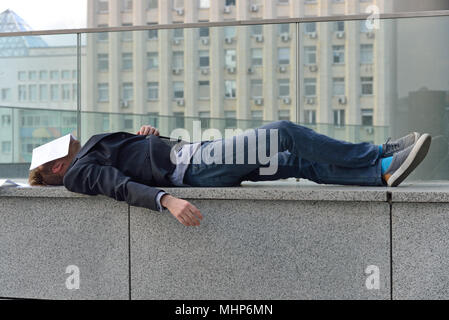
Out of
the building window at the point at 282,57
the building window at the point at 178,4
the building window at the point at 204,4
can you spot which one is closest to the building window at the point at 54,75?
the building window at the point at 282,57

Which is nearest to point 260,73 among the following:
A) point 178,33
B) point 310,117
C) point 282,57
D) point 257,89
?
point 257,89

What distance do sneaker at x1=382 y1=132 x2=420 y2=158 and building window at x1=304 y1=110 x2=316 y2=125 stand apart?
215 centimetres

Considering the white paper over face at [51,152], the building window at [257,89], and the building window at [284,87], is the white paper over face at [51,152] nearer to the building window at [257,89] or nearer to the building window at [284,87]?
the building window at [284,87]

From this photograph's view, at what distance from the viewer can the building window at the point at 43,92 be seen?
6.54 m

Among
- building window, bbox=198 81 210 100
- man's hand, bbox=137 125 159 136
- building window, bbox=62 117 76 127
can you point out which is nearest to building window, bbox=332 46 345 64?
building window, bbox=198 81 210 100

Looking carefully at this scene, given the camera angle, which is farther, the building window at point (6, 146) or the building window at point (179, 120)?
the building window at point (179, 120)

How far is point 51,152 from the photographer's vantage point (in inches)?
133

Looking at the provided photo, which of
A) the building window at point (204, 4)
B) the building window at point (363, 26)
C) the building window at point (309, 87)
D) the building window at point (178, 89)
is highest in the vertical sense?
the building window at point (204, 4)

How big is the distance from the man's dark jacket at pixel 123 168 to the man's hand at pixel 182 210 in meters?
0.06

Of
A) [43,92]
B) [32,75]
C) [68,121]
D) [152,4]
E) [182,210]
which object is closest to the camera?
[182,210]

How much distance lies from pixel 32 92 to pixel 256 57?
295 centimetres

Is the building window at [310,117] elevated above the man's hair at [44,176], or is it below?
above

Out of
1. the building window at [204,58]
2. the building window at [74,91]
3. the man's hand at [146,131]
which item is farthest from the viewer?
the building window at [204,58]

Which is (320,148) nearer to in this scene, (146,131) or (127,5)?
(146,131)
